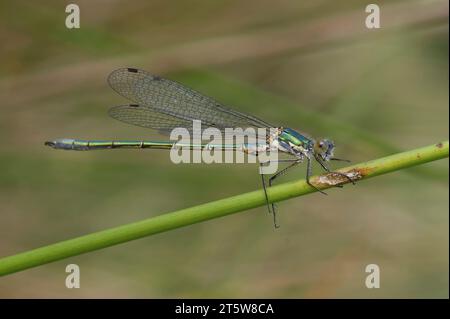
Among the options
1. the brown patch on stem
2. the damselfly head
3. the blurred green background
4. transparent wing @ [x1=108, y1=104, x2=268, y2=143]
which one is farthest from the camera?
the blurred green background

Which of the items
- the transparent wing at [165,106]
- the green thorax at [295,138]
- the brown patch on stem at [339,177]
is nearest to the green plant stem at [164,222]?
the brown patch on stem at [339,177]

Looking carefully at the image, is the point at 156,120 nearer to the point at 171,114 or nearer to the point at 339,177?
the point at 171,114

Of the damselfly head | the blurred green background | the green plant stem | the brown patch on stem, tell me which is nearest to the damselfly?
the damselfly head

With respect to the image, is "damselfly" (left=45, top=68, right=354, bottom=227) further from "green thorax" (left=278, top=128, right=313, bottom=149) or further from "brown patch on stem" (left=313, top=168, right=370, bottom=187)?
"brown patch on stem" (left=313, top=168, right=370, bottom=187)

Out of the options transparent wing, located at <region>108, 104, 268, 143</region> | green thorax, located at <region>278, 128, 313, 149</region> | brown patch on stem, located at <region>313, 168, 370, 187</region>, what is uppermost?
transparent wing, located at <region>108, 104, 268, 143</region>

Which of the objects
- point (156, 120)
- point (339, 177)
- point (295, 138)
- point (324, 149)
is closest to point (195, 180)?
point (156, 120)
